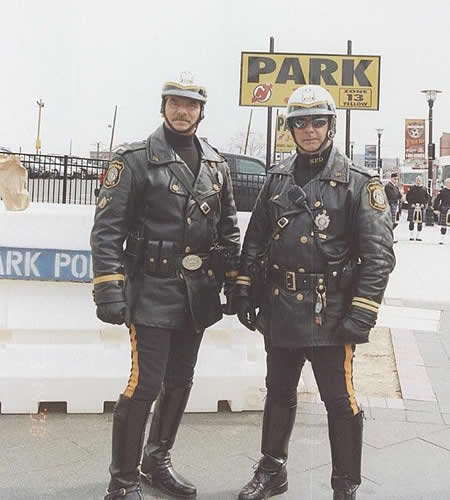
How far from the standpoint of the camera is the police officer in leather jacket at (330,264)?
285 centimetres

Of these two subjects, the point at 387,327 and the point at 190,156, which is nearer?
the point at 190,156

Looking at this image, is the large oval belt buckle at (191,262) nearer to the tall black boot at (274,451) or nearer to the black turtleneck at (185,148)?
the black turtleneck at (185,148)

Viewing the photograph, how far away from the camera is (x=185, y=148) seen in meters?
3.15

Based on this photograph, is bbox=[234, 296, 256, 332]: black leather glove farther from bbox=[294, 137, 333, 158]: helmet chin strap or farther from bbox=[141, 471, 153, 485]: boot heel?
bbox=[141, 471, 153, 485]: boot heel

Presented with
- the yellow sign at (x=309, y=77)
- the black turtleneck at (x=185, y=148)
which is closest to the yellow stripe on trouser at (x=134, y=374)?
the black turtleneck at (x=185, y=148)

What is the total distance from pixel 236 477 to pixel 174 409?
0.48 m

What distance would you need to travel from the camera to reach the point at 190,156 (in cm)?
315

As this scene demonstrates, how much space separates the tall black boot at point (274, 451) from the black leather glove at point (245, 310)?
0.39m

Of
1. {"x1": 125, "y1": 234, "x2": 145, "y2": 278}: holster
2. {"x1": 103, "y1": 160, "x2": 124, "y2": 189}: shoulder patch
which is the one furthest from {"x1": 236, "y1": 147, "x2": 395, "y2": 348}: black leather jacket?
{"x1": 103, "y1": 160, "x2": 124, "y2": 189}: shoulder patch

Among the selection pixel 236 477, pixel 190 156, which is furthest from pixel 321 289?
pixel 236 477

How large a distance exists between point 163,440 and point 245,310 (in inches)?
31.3

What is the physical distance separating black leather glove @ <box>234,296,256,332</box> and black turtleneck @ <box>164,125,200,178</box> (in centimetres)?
63

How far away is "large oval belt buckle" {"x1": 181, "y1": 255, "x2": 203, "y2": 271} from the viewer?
9.97 feet

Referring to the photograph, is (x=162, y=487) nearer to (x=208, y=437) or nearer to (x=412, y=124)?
(x=208, y=437)
